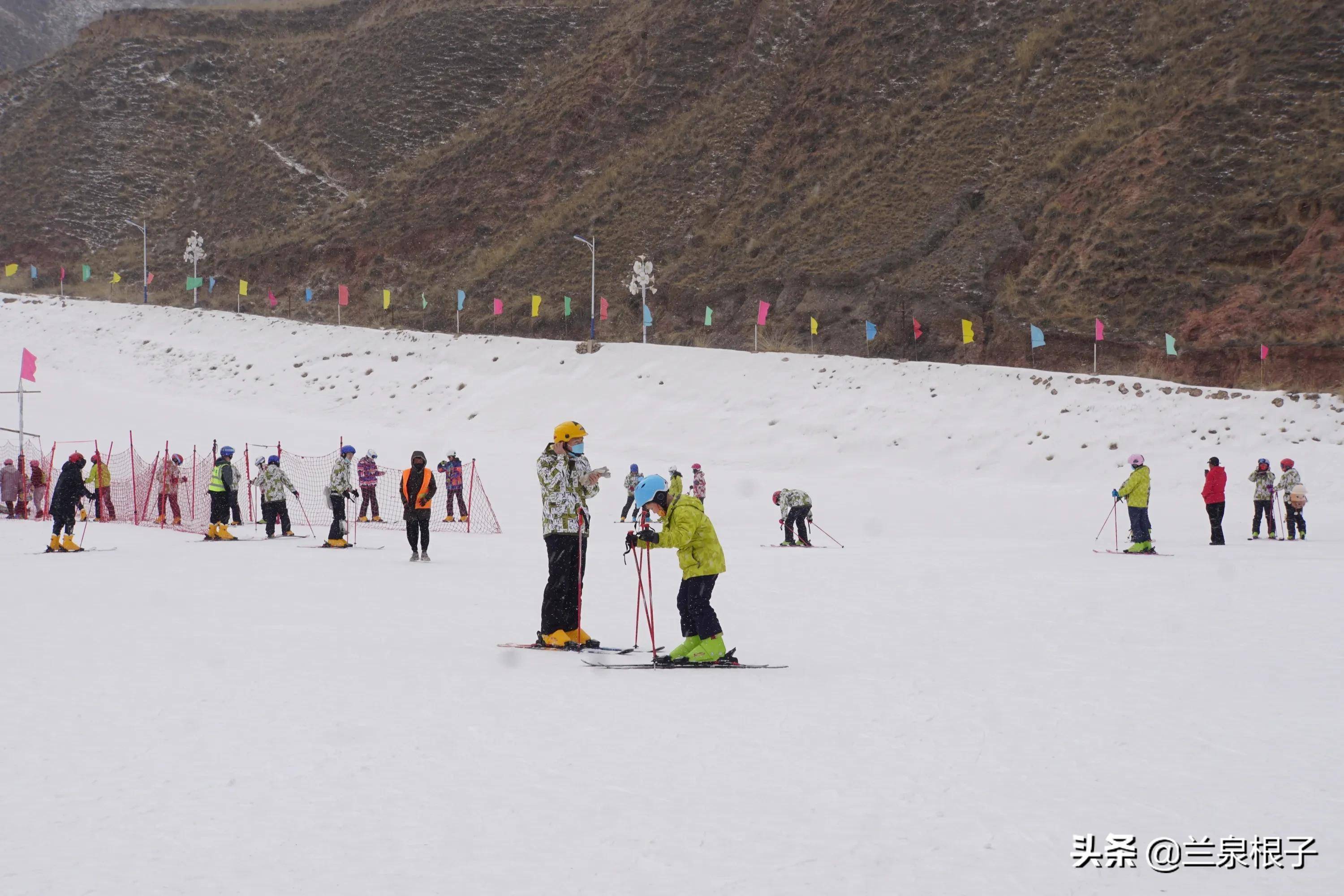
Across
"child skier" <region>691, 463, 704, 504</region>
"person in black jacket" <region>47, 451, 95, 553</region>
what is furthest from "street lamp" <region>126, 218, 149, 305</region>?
"person in black jacket" <region>47, 451, 95, 553</region>

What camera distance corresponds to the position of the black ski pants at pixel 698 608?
10031 mm

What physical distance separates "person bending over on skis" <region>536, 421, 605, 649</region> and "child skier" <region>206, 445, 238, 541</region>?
488 inches

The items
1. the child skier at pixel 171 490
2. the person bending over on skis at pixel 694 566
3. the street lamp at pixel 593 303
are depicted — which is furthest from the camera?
the street lamp at pixel 593 303

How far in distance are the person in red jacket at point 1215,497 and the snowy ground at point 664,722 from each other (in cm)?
70

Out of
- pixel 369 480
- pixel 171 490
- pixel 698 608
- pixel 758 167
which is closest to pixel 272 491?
pixel 369 480

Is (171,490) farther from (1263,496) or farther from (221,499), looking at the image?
(1263,496)

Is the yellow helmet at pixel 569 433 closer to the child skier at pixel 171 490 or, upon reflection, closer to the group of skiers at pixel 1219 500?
the group of skiers at pixel 1219 500

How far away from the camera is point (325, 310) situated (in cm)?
6850

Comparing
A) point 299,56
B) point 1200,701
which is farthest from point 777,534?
point 299,56

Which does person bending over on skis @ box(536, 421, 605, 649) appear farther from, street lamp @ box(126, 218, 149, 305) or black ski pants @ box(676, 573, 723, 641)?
street lamp @ box(126, 218, 149, 305)

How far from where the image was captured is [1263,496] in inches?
904

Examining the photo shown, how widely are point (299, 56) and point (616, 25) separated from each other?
30.1 metres

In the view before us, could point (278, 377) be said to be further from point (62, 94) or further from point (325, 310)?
point (62, 94)

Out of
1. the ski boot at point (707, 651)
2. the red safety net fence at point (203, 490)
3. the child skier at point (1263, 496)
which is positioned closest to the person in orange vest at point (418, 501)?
the red safety net fence at point (203, 490)
